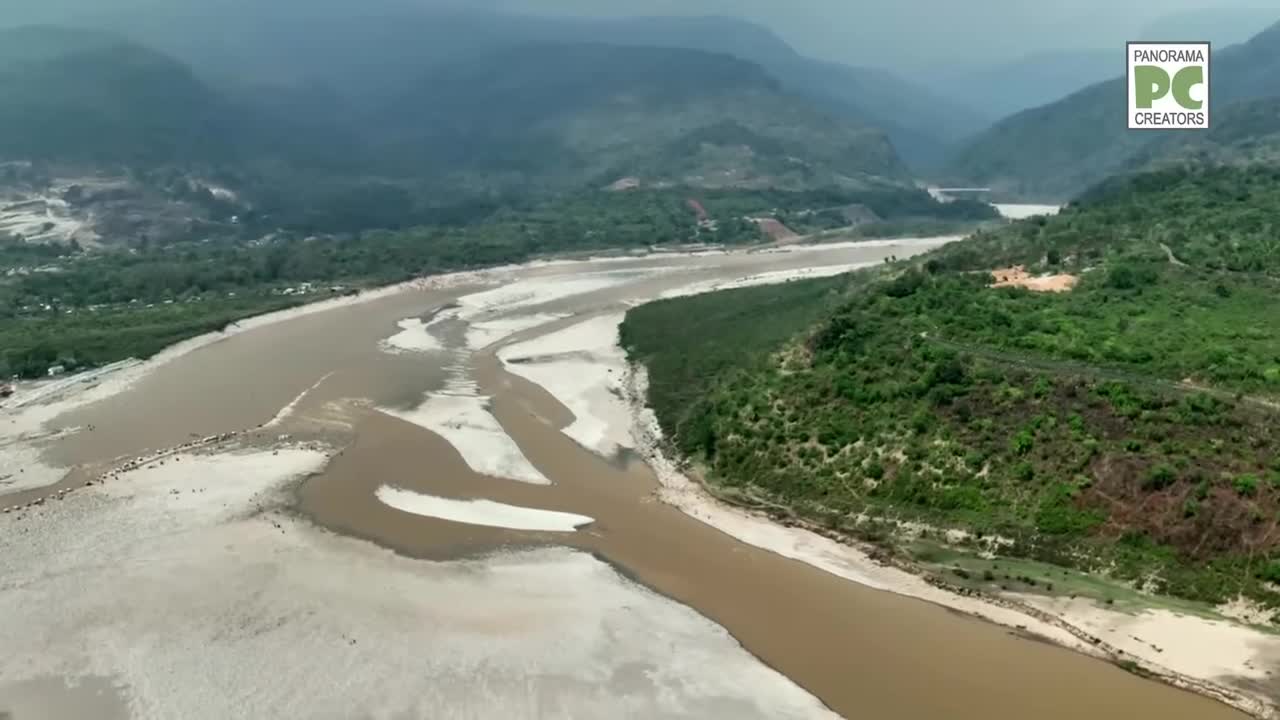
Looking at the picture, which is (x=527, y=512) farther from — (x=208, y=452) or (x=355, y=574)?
(x=208, y=452)

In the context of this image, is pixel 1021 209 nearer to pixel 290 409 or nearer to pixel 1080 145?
pixel 1080 145

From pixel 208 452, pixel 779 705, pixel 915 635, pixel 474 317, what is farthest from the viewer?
pixel 474 317

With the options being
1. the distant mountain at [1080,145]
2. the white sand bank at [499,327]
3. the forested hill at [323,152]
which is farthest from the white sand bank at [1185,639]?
the distant mountain at [1080,145]

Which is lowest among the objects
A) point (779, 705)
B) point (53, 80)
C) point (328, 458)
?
point (779, 705)

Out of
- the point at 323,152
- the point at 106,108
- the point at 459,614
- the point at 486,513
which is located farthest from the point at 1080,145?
the point at 459,614

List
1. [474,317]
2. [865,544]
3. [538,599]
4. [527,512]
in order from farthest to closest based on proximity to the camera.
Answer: [474,317] < [527,512] < [865,544] < [538,599]

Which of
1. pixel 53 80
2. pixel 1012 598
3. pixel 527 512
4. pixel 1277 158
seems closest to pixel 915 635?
pixel 1012 598

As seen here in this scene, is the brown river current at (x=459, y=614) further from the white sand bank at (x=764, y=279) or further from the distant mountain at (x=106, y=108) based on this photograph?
the distant mountain at (x=106, y=108)
